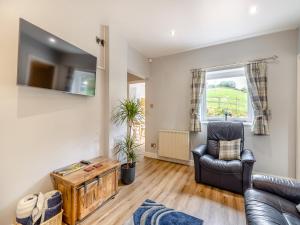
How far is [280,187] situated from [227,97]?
7.05 ft

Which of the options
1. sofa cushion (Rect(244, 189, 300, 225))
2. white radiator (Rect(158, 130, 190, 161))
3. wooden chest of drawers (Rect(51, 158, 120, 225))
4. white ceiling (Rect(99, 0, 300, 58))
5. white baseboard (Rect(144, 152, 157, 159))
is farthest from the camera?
white baseboard (Rect(144, 152, 157, 159))

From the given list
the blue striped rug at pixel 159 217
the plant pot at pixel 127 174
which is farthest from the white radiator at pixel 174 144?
the blue striped rug at pixel 159 217

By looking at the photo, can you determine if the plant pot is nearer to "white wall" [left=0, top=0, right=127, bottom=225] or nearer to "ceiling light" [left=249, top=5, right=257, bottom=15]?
"white wall" [left=0, top=0, right=127, bottom=225]

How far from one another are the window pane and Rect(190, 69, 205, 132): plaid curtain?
0.76 ft

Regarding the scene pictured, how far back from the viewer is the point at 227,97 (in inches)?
132

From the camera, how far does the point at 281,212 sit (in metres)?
1.30

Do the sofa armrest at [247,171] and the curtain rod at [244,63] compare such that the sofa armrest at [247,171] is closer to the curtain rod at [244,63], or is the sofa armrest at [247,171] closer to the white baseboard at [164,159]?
the white baseboard at [164,159]

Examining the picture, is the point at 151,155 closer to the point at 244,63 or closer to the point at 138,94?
the point at 244,63

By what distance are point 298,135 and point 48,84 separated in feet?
12.5

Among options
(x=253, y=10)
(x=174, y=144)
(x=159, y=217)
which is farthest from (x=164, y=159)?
(x=253, y=10)

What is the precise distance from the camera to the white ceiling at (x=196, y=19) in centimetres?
210

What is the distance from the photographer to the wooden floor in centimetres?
181

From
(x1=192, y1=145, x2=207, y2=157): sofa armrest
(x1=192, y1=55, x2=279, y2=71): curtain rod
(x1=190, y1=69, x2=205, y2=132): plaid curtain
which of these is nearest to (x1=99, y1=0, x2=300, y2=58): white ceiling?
(x1=192, y1=55, x2=279, y2=71): curtain rod

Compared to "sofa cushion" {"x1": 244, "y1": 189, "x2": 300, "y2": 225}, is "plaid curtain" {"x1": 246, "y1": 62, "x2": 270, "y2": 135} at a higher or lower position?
higher
